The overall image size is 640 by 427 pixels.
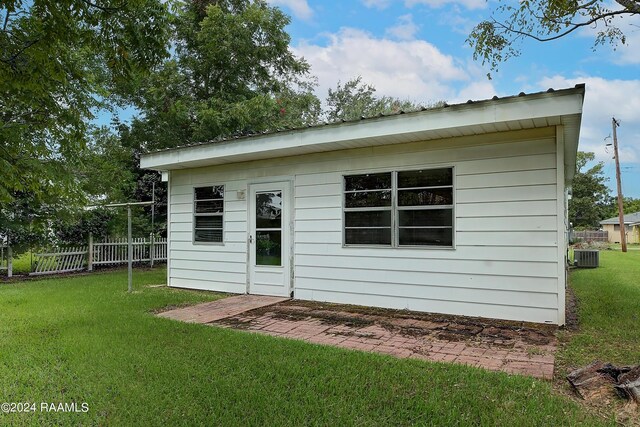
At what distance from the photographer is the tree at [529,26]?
183 inches

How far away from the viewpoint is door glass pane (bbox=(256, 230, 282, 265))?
7.12 meters

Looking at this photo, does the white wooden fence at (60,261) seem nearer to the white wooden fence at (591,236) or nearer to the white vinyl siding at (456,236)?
the white vinyl siding at (456,236)

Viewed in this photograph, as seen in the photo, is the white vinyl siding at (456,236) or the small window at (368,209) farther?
the small window at (368,209)

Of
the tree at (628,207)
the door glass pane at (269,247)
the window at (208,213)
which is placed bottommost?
the door glass pane at (269,247)

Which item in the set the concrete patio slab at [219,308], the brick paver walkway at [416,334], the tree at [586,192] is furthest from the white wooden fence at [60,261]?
the tree at [586,192]

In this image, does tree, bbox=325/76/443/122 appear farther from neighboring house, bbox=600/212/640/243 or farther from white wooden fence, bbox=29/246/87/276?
neighboring house, bbox=600/212/640/243

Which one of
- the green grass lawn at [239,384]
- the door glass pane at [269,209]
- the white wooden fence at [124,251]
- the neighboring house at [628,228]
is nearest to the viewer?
the green grass lawn at [239,384]

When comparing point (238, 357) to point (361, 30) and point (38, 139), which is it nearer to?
point (38, 139)

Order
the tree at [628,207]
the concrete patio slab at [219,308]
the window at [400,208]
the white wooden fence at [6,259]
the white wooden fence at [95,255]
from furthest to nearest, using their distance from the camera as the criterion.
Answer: the tree at [628,207], the white wooden fence at [95,255], the white wooden fence at [6,259], the window at [400,208], the concrete patio slab at [219,308]

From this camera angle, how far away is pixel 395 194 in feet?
19.4

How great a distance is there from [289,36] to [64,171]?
1427 cm

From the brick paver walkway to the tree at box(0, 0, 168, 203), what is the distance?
2.82m

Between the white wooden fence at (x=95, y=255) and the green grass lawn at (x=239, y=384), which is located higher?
the white wooden fence at (x=95, y=255)

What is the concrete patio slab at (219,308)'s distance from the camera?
547cm
